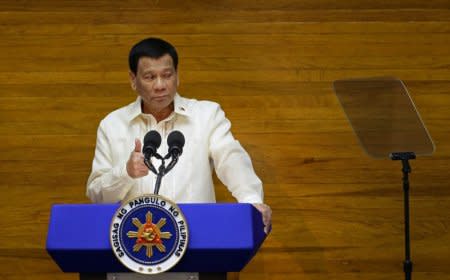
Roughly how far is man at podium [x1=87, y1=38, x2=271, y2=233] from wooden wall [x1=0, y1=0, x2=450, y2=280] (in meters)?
0.85

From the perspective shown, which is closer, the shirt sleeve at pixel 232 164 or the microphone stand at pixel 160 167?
the microphone stand at pixel 160 167

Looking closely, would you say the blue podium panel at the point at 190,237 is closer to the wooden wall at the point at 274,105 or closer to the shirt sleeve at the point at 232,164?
the shirt sleeve at the point at 232,164

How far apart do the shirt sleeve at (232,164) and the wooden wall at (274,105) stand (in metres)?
0.84

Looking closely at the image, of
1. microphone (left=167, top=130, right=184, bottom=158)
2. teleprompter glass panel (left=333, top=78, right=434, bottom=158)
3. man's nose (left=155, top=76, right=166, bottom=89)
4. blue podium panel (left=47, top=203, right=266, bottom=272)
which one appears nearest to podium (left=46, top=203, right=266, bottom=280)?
blue podium panel (left=47, top=203, right=266, bottom=272)

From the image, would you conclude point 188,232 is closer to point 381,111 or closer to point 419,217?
point 381,111

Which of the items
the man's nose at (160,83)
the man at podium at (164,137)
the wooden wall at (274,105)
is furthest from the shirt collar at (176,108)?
the wooden wall at (274,105)

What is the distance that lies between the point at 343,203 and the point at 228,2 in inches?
38.6

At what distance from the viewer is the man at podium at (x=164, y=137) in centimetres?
299

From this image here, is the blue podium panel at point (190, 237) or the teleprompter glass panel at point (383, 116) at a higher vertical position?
the teleprompter glass panel at point (383, 116)

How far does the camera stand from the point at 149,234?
7.82ft

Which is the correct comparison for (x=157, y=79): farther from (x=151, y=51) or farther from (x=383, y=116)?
(x=383, y=116)

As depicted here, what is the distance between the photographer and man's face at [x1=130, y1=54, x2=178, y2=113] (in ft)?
9.95

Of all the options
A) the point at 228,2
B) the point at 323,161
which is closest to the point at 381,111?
the point at 323,161

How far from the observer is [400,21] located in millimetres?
4047
